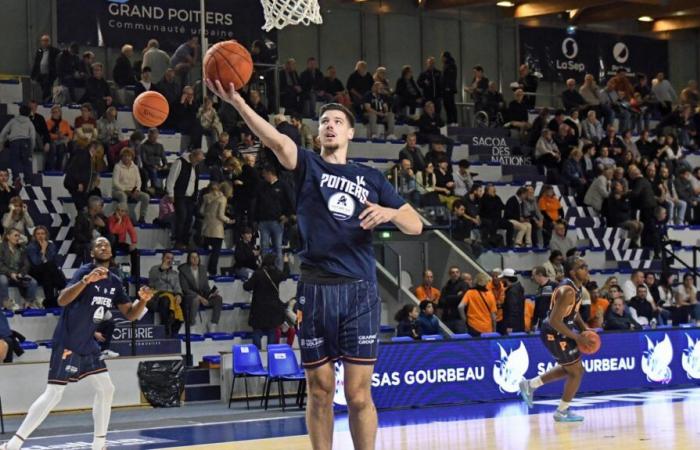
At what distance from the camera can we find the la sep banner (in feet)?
57.7

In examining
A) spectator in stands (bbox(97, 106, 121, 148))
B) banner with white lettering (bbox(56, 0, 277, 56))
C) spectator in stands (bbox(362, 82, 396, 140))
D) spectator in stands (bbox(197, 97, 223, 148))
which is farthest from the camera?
spectator in stands (bbox(362, 82, 396, 140))

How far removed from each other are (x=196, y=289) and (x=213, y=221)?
1585 millimetres

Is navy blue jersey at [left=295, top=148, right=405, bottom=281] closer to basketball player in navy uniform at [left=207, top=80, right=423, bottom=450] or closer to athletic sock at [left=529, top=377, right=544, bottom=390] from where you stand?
basketball player in navy uniform at [left=207, top=80, right=423, bottom=450]

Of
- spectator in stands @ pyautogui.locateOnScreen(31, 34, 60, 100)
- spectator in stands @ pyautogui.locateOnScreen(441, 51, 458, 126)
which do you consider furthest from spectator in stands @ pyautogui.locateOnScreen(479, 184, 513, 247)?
spectator in stands @ pyautogui.locateOnScreen(31, 34, 60, 100)

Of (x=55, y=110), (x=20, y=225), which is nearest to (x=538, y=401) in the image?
(x=20, y=225)

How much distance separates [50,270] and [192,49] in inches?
304

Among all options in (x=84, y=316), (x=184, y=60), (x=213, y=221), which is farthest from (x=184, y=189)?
(x=84, y=316)

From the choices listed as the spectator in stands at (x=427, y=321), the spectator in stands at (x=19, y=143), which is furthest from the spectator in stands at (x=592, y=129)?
the spectator in stands at (x=19, y=143)

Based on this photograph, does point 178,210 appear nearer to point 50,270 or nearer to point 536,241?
point 50,270

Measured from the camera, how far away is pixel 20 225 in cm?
2012

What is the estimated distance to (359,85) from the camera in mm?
29406

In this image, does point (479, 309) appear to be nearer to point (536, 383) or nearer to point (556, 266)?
point (556, 266)

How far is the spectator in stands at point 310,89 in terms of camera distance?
2781 cm

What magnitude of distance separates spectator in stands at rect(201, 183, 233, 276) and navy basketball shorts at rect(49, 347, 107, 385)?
975cm
